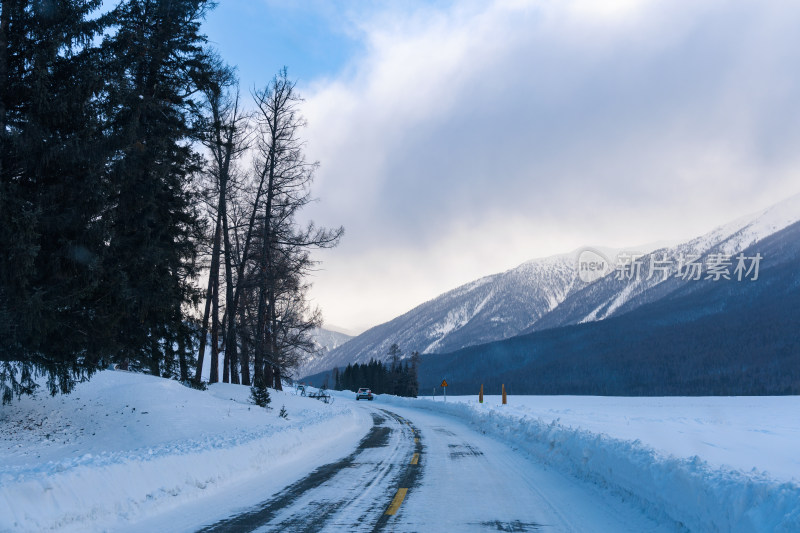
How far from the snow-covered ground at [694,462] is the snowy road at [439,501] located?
1.16ft

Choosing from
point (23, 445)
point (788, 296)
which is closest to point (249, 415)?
point (23, 445)

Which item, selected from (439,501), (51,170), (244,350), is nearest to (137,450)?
(439,501)

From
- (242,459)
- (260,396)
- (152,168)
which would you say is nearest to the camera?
(242,459)

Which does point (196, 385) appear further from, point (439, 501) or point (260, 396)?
point (439, 501)

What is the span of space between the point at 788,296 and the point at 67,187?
20505cm

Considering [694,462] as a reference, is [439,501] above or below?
below

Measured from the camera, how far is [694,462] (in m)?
7.00

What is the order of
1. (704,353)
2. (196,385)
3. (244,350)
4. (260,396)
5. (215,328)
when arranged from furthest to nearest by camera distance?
(704,353) → (244,350) → (215,328) → (196,385) → (260,396)

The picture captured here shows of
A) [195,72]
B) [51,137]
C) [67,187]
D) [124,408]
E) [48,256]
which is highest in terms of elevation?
[195,72]

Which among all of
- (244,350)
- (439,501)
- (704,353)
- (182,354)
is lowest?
(439,501)

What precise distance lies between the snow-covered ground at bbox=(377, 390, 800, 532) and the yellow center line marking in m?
3.18

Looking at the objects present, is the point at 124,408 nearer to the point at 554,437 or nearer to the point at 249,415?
the point at 249,415

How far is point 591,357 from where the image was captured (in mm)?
186500

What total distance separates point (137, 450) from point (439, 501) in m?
5.77
